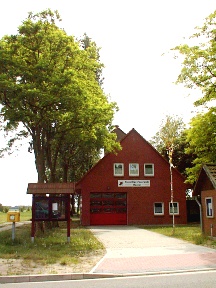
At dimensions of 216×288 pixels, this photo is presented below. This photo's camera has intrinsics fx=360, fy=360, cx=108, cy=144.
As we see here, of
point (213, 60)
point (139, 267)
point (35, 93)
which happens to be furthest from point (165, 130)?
point (139, 267)

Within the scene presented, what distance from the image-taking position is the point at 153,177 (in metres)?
33.2

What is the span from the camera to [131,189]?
1289 inches

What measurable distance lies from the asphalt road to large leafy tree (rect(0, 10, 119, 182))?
430 inches

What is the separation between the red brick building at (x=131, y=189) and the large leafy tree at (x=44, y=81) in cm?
1074

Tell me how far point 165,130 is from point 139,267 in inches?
568

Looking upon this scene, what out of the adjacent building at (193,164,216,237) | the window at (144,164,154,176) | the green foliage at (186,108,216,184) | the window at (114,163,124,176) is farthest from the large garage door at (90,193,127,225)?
the adjacent building at (193,164,216,237)

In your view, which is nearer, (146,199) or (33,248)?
(33,248)

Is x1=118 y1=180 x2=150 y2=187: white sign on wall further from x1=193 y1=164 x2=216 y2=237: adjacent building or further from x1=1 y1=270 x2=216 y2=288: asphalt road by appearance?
x1=1 y1=270 x2=216 y2=288: asphalt road

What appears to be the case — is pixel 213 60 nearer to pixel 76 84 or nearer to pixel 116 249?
pixel 76 84

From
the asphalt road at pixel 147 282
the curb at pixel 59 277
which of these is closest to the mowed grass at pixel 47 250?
the curb at pixel 59 277

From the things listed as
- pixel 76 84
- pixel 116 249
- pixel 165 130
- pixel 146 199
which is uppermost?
pixel 76 84

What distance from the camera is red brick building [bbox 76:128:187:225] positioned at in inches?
1266

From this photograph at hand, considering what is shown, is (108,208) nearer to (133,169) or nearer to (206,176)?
(133,169)

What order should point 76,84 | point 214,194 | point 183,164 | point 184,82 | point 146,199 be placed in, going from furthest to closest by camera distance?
1. point 183,164
2. point 146,199
3. point 184,82
4. point 76,84
5. point 214,194
